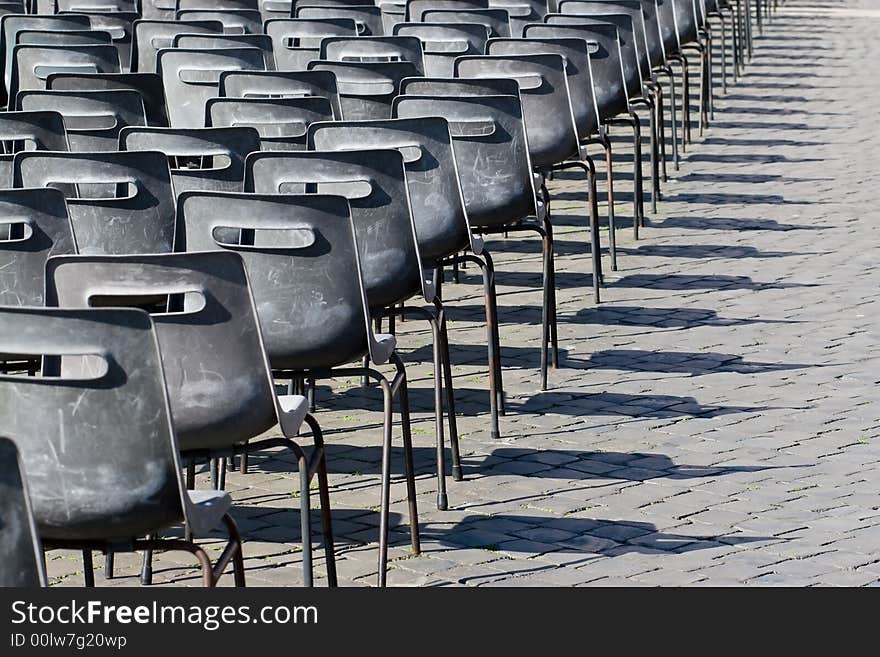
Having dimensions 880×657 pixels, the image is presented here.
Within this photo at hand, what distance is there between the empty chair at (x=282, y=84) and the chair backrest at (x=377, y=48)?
1.27m

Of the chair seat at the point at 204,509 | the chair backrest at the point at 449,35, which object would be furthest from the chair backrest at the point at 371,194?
the chair backrest at the point at 449,35

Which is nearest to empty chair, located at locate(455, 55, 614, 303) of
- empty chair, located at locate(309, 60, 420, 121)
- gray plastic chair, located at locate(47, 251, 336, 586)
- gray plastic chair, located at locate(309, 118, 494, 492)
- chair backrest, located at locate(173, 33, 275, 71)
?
empty chair, located at locate(309, 60, 420, 121)

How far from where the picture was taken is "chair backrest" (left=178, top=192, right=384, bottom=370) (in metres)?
5.03

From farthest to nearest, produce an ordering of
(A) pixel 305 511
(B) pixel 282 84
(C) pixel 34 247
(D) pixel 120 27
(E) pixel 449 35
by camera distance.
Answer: (D) pixel 120 27, (E) pixel 449 35, (B) pixel 282 84, (C) pixel 34 247, (A) pixel 305 511

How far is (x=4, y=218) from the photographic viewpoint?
16.8 ft

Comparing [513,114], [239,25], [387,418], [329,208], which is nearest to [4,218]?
[329,208]

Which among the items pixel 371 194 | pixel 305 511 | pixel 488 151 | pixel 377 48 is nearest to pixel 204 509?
pixel 305 511

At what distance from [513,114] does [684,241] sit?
13.1ft

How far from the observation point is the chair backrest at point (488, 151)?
7.20 metres

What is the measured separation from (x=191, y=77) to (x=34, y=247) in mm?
3387

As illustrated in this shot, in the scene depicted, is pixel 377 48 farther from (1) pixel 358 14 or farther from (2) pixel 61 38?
(1) pixel 358 14

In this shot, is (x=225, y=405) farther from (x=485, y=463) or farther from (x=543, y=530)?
(x=485, y=463)

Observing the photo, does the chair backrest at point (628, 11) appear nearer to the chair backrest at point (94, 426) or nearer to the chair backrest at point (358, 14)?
the chair backrest at point (358, 14)

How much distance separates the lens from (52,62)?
9.05 meters
